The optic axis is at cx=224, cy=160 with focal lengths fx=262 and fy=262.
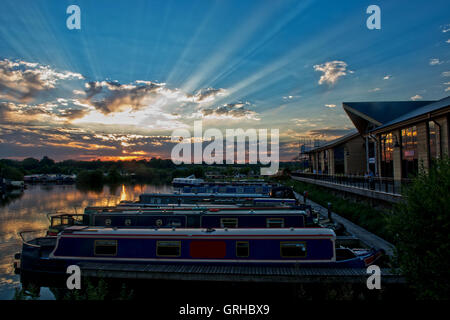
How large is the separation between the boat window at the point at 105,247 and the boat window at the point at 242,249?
471 cm

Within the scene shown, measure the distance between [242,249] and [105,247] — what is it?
5292 millimetres

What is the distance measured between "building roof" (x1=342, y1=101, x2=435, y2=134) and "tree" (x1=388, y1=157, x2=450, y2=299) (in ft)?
68.0

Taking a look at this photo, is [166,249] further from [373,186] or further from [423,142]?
[423,142]

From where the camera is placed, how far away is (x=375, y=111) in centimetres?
2594

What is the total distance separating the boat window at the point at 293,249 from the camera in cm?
948

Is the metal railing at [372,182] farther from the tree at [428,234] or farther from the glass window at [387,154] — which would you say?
the tree at [428,234]

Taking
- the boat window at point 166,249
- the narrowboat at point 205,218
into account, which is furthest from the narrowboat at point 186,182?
the boat window at point 166,249

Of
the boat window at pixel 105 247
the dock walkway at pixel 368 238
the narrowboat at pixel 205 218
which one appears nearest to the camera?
the boat window at pixel 105 247

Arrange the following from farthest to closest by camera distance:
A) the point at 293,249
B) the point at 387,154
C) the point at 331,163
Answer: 1. the point at 331,163
2. the point at 387,154
3. the point at 293,249

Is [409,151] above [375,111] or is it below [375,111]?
below

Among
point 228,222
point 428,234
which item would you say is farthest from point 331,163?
point 428,234
